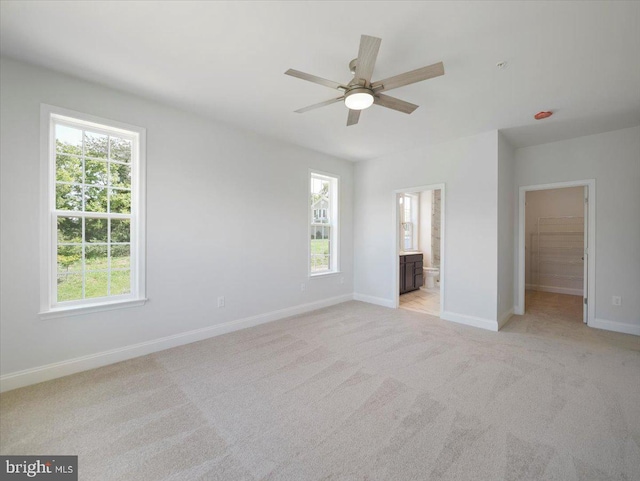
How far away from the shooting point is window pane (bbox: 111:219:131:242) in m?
2.90

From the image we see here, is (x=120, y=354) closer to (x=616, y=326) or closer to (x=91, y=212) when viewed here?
(x=91, y=212)

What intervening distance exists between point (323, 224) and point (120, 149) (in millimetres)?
3206

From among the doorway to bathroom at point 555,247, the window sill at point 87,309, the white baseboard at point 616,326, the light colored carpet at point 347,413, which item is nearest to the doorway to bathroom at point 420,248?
the doorway to bathroom at point 555,247

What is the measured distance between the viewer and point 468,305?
4.09 metres

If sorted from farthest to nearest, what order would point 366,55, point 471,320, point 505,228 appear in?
point 505,228 < point 471,320 < point 366,55

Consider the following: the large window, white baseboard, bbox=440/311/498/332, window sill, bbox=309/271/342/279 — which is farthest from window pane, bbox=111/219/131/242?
white baseboard, bbox=440/311/498/332

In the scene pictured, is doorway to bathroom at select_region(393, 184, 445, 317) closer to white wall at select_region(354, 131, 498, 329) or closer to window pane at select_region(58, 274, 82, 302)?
white wall at select_region(354, 131, 498, 329)

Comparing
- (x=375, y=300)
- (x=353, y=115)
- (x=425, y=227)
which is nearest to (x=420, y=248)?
(x=425, y=227)

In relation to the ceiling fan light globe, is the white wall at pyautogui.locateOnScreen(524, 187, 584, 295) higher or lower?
lower

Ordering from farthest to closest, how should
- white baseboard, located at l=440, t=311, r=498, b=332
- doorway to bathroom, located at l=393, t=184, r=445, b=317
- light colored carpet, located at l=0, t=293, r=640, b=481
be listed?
doorway to bathroom, located at l=393, t=184, r=445, b=317, white baseboard, located at l=440, t=311, r=498, b=332, light colored carpet, located at l=0, t=293, r=640, b=481

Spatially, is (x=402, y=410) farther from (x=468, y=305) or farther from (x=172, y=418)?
(x=468, y=305)

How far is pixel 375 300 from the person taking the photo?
528 centimetres

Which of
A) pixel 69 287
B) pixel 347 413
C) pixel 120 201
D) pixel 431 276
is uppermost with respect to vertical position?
pixel 120 201

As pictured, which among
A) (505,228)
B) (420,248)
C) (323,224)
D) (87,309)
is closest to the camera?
(87,309)
